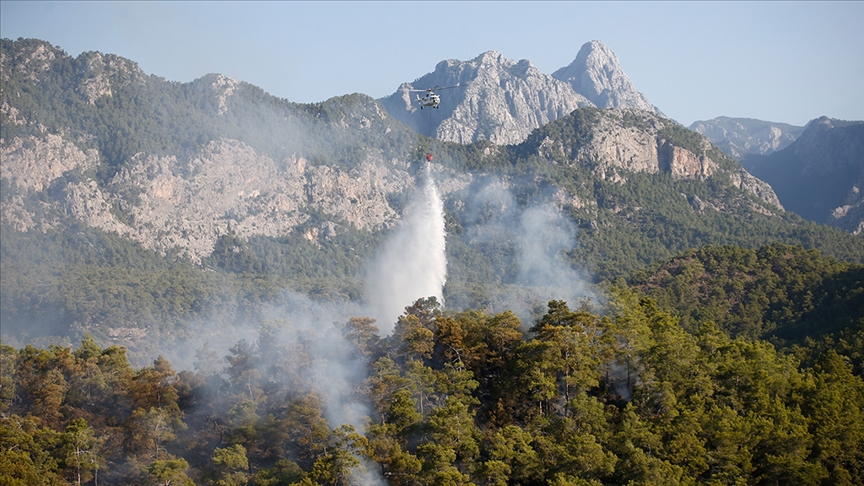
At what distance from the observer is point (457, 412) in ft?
189

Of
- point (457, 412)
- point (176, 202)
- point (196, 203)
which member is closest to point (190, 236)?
point (176, 202)

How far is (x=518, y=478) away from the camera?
53844 millimetres

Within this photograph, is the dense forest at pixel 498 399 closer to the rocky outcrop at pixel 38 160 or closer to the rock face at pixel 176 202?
the rock face at pixel 176 202

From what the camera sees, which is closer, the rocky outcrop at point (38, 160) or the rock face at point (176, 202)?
the rocky outcrop at point (38, 160)

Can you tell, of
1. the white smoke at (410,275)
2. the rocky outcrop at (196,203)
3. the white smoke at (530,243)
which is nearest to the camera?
the white smoke at (410,275)

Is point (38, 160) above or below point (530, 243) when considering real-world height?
above

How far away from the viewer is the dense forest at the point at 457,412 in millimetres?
54281

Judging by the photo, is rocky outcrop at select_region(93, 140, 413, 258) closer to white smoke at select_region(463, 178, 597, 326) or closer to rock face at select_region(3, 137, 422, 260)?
rock face at select_region(3, 137, 422, 260)

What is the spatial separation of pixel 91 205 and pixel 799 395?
14731 cm

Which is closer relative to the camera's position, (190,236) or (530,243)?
(530,243)

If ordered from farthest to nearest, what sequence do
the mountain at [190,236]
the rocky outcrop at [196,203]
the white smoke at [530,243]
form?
the rocky outcrop at [196,203] < the white smoke at [530,243] < the mountain at [190,236]

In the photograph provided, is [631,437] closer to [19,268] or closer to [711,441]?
[711,441]

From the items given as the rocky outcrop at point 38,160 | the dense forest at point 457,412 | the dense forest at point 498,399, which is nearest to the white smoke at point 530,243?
the dense forest at point 498,399

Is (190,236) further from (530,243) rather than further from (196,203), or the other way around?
(530,243)
